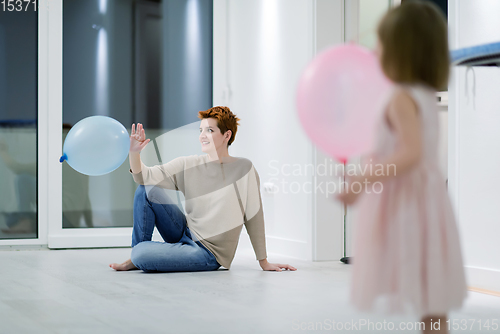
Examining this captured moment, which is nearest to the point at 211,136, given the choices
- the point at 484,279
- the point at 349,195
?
the point at 484,279

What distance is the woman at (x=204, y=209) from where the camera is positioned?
8.58 ft

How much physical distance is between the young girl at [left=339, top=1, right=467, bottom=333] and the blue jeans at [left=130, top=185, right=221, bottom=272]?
62.1 inches

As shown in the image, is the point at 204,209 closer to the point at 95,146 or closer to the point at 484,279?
the point at 95,146

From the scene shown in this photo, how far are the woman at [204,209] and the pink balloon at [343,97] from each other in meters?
1.44

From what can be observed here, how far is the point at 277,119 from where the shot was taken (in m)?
3.53

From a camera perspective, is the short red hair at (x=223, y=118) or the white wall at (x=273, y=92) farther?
the white wall at (x=273, y=92)

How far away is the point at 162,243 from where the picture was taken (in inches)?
103

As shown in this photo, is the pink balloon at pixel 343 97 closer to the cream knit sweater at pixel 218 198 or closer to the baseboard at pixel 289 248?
the cream knit sweater at pixel 218 198

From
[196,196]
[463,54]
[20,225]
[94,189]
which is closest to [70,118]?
[94,189]

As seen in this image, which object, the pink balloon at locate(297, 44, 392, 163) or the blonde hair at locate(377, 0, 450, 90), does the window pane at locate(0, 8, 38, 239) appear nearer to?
the pink balloon at locate(297, 44, 392, 163)

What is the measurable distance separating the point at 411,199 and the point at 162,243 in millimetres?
1689

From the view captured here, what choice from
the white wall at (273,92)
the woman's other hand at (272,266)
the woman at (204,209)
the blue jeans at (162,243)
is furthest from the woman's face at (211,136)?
the white wall at (273,92)

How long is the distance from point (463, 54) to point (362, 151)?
62 centimetres

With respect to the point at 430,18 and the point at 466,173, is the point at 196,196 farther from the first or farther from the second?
the point at 430,18
